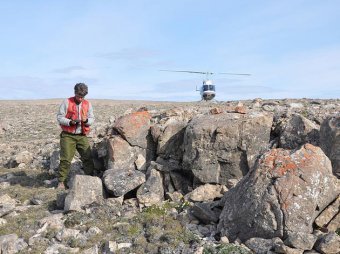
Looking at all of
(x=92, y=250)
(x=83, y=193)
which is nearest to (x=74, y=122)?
(x=83, y=193)

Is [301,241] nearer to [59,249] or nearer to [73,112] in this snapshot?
[59,249]

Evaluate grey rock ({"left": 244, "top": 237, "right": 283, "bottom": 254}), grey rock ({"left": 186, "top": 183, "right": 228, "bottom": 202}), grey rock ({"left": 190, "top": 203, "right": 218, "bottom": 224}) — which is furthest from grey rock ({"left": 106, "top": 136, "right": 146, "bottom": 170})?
grey rock ({"left": 244, "top": 237, "right": 283, "bottom": 254})

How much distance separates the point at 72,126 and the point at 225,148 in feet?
13.8

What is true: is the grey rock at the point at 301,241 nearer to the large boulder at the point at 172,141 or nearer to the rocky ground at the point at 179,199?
the rocky ground at the point at 179,199

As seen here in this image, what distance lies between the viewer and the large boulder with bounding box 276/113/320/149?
10695 mm

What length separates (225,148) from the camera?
10930 mm

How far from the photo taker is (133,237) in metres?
8.33

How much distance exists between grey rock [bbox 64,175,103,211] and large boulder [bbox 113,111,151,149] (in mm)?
Result: 2185

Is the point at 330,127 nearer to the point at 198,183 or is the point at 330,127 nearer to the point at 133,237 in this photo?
the point at 198,183

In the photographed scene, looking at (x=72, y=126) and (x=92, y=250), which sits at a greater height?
(x=72, y=126)

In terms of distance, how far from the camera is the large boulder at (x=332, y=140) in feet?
31.1

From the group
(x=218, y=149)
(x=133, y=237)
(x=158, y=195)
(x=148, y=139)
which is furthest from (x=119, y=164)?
(x=133, y=237)

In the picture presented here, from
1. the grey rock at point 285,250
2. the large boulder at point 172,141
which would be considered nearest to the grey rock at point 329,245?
the grey rock at point 285,250

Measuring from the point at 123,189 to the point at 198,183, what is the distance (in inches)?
76.6
